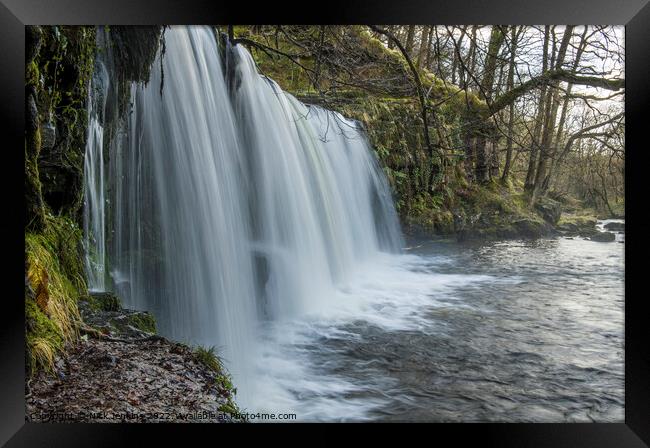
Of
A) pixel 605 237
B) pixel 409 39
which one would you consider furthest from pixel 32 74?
pixel 605 237

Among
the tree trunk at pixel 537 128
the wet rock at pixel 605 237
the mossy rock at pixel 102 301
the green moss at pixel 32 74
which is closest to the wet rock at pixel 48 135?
the green moss at pixel 32 74

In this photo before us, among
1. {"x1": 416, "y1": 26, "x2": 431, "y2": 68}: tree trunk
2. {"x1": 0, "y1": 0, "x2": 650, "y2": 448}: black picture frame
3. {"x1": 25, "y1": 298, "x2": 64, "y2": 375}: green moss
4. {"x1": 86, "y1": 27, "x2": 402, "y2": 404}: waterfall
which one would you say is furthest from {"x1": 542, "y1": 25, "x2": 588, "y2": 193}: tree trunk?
{"x1": 25, "y1": 298, "x2": 64, "y2": 375}: green moss

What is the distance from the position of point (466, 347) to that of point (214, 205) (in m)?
2.25

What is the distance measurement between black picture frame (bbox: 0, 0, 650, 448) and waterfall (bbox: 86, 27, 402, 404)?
810 mm

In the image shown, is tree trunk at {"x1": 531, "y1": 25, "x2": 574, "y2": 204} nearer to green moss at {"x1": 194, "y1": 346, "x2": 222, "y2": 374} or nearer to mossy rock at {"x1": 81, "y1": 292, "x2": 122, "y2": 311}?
green moss at {"x1": 194, "y1": 346, "x2": 222, "y2": 374}

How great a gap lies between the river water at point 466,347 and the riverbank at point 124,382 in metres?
0.75

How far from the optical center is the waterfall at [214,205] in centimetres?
352

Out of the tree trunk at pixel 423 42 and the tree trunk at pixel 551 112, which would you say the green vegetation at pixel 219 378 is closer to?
the tree trunk at pixel 551 112

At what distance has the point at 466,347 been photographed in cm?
396

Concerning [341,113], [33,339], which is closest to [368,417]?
[33,339]

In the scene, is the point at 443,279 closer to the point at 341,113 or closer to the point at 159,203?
the point at 341,113

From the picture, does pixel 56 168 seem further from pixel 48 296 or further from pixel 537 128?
pixel 537 128

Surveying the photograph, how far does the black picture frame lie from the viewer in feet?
7.54

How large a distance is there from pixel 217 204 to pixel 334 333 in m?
1.40
